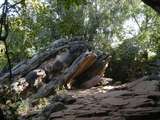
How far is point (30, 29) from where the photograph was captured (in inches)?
436

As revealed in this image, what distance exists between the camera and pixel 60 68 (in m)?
24.1

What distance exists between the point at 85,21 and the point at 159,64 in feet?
45.3

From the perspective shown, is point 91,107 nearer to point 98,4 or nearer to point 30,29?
point 30,29

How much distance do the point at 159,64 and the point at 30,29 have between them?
1862cm

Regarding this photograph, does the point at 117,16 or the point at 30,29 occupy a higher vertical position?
the point at 117,16

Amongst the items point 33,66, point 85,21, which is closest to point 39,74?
point 33,66

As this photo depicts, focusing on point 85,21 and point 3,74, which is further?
point 85,21

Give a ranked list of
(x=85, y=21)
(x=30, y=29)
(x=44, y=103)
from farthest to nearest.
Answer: (x=85, y=21)
(x=44, y=103)
(x=30, y=29)

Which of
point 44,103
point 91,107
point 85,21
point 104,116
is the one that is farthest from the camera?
point 85,21

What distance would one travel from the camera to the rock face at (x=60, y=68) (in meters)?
21.8

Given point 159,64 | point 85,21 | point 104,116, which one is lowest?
point 104,116

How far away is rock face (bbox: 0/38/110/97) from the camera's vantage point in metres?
21.8

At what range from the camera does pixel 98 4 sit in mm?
42125

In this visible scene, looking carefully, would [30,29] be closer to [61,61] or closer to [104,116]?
[104,116]
